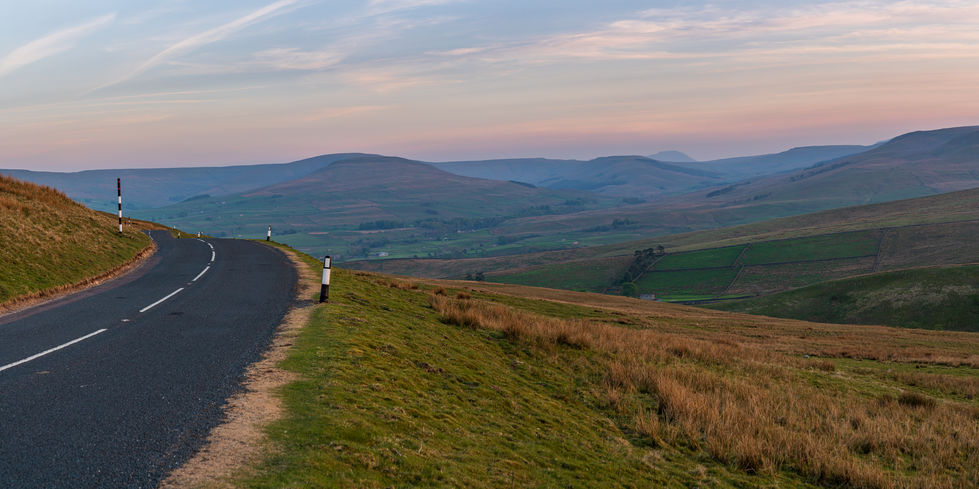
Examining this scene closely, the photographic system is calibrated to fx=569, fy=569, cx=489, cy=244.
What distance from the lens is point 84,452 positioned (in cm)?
646

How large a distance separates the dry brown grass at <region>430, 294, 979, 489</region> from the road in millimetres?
8342

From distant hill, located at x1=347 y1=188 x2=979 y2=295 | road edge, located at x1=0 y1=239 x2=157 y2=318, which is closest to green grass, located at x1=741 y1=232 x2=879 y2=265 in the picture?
distant hill, located at x1=347 y1=188 x2=979 y2=295

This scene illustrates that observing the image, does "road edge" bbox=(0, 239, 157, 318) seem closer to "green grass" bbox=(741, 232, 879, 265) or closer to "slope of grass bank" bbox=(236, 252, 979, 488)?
"slope of grass bank" bbox=(236, 252, 979, 488)

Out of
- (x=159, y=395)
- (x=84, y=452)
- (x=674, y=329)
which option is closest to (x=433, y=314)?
(x=159, y=395)

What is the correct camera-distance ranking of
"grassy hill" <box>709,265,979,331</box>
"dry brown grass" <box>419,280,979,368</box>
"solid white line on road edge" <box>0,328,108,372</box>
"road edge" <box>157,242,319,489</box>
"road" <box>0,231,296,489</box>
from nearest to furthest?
"road edge" <box>157,242,319,489</box>, "road" <box>0,231,296,489</box>, "solid white line on road edge" <box>0,328,108,372</box>, "dry brown grass" <box>419,280,979,368</box>, "grassy hill" <box>709,265,979,331</box>

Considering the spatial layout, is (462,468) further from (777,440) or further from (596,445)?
(777,440)

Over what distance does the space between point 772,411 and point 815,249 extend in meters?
156

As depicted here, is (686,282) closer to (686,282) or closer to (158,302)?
(686,282)

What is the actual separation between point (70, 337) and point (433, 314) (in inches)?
458

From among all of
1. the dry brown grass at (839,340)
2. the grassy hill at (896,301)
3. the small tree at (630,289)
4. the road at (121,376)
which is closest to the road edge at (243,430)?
the road at (121,376)

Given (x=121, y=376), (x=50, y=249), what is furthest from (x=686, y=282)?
(x=121, y=376)

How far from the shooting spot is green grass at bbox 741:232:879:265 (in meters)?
143

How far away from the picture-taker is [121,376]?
9.45 m

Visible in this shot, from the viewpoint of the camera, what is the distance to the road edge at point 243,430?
587cm
